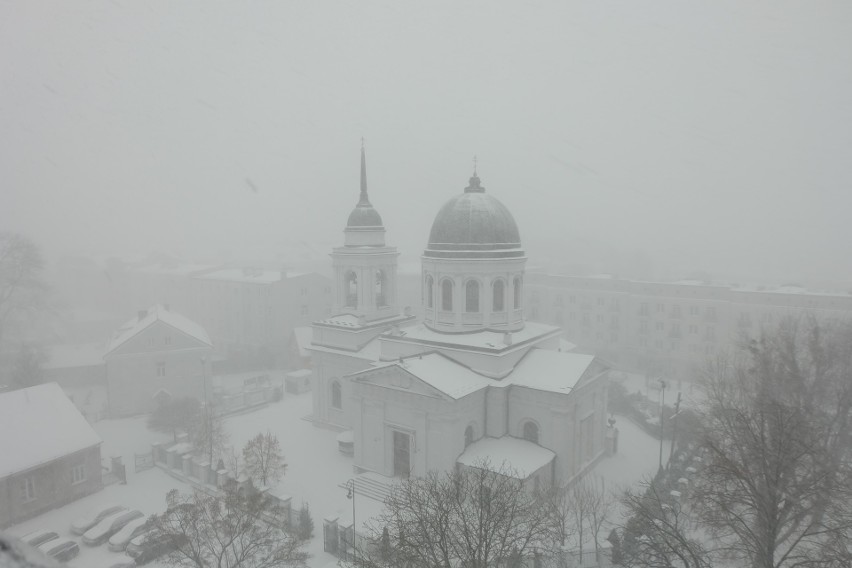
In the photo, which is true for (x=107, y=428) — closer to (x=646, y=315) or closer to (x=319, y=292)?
(x=319, y=292)

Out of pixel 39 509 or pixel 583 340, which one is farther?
pixel 583 340

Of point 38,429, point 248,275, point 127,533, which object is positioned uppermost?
point 248,275

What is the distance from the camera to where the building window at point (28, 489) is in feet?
64.5

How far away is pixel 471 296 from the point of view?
84.5 ft

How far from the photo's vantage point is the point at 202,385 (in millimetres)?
34312

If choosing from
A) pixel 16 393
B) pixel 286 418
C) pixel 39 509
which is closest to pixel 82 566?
pixel 39 509

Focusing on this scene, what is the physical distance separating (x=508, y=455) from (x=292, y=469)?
9.74 meters

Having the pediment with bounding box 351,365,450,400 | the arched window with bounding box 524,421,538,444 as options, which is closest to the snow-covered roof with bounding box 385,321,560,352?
the arched window with bounding box 524,421,538,444

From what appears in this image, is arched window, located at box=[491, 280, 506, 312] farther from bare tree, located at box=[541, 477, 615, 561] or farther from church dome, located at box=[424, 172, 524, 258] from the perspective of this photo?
bare tree, located at box=[541, 477, 615, 561]

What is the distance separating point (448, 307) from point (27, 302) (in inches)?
1320

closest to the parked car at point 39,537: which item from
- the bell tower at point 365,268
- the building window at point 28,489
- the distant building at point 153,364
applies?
the building window at point 28,489

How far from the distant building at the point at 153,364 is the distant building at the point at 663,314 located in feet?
101

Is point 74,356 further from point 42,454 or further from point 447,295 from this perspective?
point 447,295

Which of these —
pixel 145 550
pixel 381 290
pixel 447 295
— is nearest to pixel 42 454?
pixel 145 550
